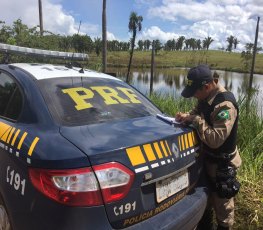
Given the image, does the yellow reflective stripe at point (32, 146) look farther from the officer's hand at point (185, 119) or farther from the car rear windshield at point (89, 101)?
the officer's hand at point (185, 119)

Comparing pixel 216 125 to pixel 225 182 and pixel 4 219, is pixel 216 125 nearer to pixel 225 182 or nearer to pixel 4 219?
pixel 225 182

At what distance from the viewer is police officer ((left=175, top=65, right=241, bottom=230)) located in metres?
2.69

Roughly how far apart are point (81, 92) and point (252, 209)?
2.35 metres

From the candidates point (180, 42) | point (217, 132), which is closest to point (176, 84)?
point (217, 132)

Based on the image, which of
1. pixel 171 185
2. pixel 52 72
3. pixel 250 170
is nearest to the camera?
pixel 171 185

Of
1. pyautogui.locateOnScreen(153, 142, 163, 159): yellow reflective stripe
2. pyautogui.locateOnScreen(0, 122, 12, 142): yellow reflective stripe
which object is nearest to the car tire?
pyautogui.locateOnScreen(0, 122, 12, 142): yellow reflective stripe

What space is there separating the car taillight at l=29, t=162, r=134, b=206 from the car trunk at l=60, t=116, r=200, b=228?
6cm

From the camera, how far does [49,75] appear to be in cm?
293

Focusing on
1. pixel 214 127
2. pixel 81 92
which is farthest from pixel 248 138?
pixel 81 92

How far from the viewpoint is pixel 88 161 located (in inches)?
75.2

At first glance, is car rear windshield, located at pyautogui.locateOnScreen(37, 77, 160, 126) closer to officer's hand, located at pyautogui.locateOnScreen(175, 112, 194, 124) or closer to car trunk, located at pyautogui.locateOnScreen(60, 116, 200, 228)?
car trunk, located at pyautogui.locateOnScreen(60, 116, 200, 228)

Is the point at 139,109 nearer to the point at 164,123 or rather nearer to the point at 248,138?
the point at 164,123

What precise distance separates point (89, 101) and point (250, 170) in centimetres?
261

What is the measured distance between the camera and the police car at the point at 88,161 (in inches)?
75.1
